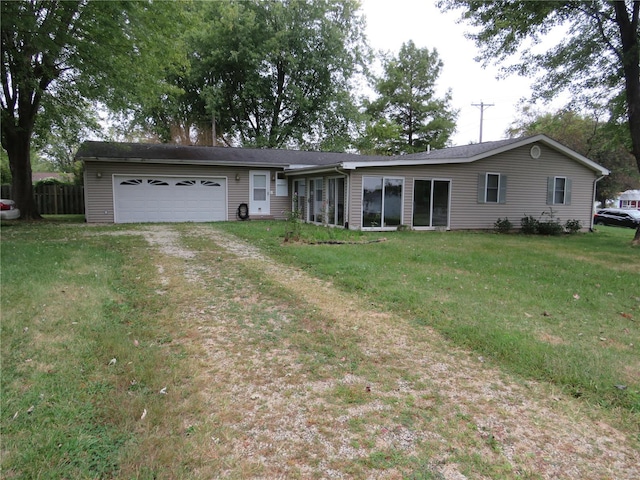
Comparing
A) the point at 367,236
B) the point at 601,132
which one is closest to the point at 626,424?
the point at 367,236

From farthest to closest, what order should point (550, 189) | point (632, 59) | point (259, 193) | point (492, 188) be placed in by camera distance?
point (259, 193)
point (550, 189)
point (492, 188)
point (632, 59)

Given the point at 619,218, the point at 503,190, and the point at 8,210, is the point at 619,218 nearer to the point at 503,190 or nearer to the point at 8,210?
the point at 503,190

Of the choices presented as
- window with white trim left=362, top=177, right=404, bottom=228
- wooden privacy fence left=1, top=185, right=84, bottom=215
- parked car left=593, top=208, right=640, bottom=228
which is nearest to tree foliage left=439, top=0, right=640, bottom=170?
window with white trim left=362, top=177, right=404, bottom=228

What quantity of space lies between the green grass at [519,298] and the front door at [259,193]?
744 centimetres

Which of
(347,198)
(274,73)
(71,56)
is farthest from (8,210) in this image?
(274,73)

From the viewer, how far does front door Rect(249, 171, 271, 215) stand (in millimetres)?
17938

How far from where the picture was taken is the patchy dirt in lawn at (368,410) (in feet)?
7.16

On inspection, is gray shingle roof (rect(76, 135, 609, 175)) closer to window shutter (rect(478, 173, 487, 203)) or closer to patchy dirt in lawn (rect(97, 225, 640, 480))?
window shutter (rect(478, 173, 487, 203))

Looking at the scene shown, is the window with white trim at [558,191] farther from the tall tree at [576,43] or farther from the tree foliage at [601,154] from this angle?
the tree foliage at [601,154]

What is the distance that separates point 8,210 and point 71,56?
24.2 ft

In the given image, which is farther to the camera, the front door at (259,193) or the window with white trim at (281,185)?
the window with white trim at (281,185)

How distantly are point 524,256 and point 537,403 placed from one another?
715 cm

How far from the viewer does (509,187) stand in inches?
632

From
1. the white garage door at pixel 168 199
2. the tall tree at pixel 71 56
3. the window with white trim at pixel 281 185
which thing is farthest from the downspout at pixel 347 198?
the tall tree at pixel 71 56
